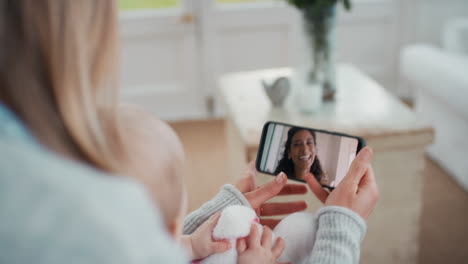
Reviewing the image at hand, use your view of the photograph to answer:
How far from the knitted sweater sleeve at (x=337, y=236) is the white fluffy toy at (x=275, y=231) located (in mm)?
19

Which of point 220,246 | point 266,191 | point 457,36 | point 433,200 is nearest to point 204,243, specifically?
point 220,246

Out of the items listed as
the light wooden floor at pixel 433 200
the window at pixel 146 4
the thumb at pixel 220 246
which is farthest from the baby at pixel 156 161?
the window at pixel 146 4

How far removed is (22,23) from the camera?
0.34 m

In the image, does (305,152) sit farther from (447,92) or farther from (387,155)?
(447,92)

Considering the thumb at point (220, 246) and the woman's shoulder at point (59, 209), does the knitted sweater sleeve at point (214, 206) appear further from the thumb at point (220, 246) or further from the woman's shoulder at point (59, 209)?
the woman's shoulder at point (59, 209)

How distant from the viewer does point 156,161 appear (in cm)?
42

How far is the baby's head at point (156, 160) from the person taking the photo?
1.34 feet

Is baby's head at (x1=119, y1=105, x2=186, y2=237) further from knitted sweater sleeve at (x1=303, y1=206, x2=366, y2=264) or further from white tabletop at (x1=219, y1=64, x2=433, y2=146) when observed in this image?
white tabletop at (x1=219, y1=64, x2=433, y2=146)

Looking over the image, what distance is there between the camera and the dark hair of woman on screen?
29.6 inches

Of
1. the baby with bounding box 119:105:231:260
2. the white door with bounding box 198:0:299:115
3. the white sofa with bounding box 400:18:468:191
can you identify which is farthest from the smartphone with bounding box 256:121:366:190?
the white door with bounding box 198:0:299:115

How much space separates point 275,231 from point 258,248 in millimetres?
59

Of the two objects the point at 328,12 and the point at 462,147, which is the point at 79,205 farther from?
the point at 462,147

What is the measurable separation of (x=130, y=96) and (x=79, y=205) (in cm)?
269

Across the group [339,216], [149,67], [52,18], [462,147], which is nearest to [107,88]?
[52,18]
